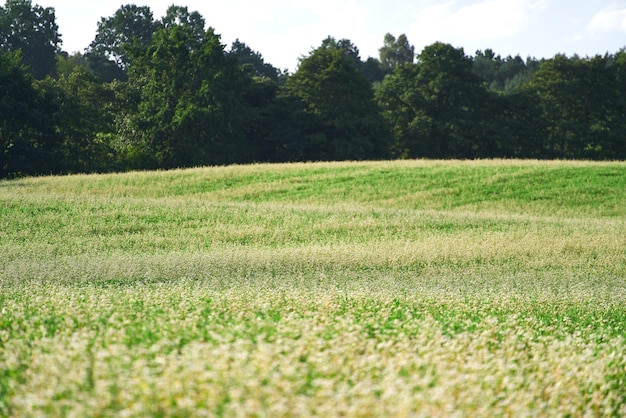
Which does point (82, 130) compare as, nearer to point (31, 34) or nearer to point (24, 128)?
point (24, 128)

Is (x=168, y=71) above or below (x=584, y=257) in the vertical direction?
above

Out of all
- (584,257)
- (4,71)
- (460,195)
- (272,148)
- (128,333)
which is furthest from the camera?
(272,148)

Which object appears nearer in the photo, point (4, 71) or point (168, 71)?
point (4, 71)

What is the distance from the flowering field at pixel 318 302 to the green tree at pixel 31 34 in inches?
3059

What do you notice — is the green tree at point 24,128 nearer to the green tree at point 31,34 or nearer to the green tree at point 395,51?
the green tree at point 31,34

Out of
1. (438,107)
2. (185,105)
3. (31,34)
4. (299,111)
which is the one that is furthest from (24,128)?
(31,34)

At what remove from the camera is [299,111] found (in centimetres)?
6894

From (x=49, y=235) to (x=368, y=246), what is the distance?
1186cm

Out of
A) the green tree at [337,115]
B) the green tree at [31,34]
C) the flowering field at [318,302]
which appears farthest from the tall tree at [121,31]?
the flowering field at [318,302]

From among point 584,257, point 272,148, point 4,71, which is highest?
point 4,71

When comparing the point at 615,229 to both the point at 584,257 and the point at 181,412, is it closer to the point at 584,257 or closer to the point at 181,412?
the point at 584,257

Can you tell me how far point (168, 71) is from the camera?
218 feet

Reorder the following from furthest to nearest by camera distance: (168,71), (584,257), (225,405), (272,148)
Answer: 1. (272,148)
2. (168,71)
3. (584,257)
4. (225,405)

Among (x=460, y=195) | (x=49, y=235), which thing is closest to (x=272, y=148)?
(x=460, y=195)
